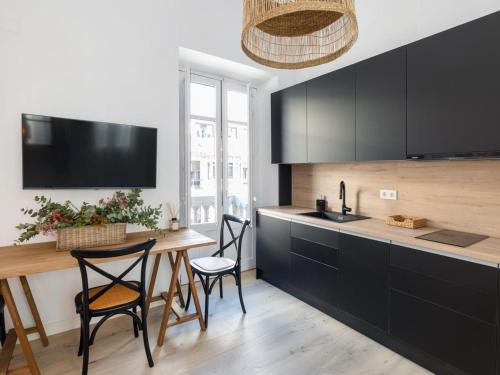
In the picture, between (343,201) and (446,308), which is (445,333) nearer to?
(446,308)

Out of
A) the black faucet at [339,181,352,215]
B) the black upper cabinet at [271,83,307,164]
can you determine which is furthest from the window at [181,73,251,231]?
the black faucet at [339,181,352,215]

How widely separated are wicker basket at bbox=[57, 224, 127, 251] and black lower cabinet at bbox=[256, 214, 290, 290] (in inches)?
63.4

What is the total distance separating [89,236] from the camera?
200 centimetres

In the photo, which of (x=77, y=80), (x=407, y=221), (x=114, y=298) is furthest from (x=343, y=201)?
(x=77, y=80)

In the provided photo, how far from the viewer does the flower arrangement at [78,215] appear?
191cm

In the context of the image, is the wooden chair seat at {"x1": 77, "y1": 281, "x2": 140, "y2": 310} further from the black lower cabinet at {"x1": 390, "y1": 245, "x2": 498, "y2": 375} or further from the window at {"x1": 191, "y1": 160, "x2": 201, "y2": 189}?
the black lower cabinet at {"x1": 390, "y1": 245, "x2": 498, "y2": 375}

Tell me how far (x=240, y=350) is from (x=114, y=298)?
977 millimetres

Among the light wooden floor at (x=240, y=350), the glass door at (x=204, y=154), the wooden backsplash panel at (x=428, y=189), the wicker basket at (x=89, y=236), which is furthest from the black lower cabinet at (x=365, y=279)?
the wicker basket at (x=89, y=236)

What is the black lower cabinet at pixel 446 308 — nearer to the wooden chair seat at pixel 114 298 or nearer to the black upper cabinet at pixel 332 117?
the black upper cabinet at pixel 332 117

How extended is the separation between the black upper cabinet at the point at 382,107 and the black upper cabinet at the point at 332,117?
7 cm

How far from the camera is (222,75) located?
346 centimetres

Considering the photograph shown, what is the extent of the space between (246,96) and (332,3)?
2.66m

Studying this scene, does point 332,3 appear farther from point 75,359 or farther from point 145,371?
point 75,359

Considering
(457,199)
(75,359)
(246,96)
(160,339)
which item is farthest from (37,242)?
(457,199)
